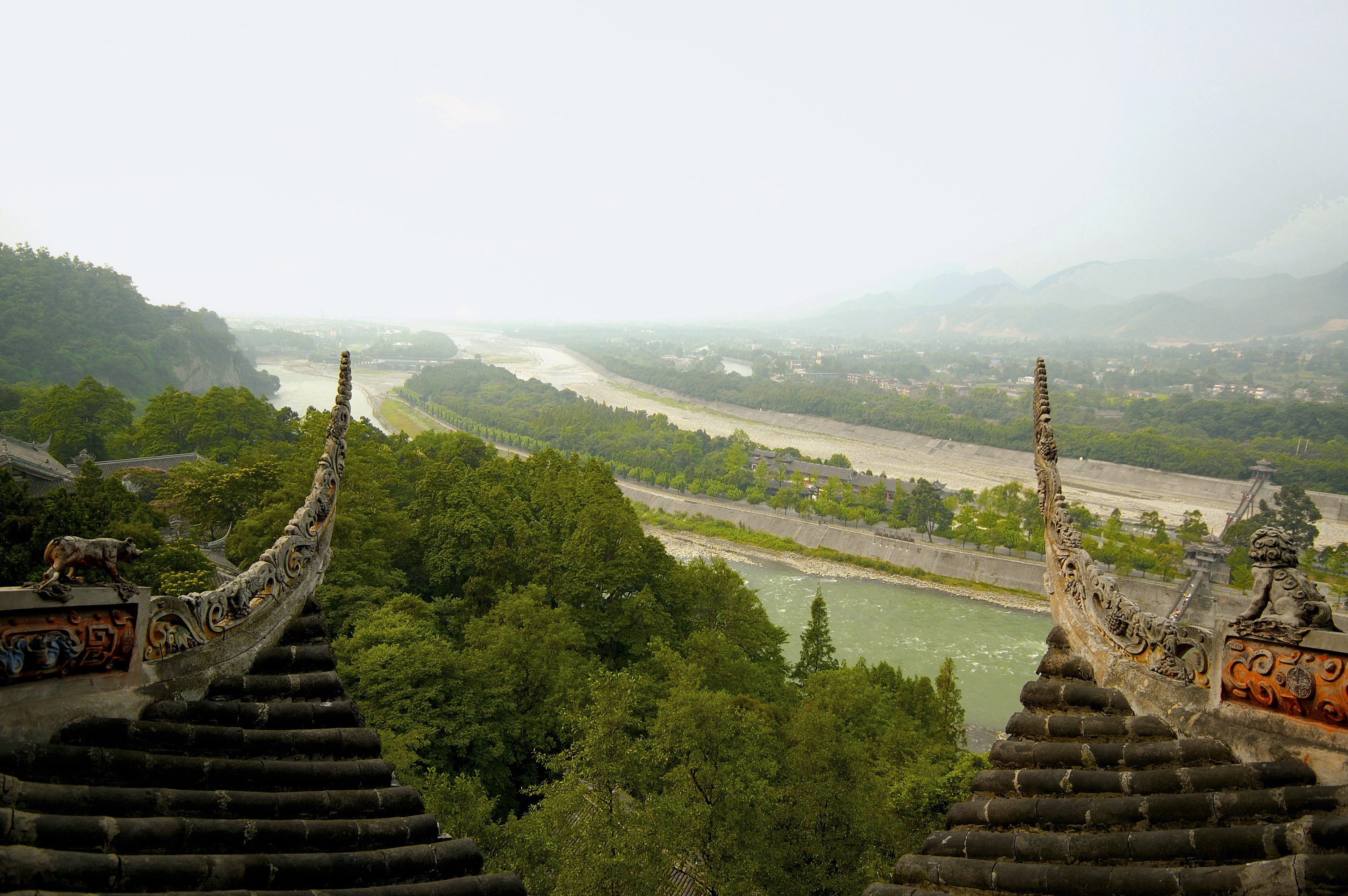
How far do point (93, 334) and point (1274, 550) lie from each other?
74.5 m

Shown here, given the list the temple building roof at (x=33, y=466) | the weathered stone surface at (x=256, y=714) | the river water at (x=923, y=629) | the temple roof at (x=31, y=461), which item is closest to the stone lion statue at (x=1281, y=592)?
the weathered stone surface at (x=256, y=714)

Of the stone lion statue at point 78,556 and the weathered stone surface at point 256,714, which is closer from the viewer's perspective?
the stone lion statue at point 78,556

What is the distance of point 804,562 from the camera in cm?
4444

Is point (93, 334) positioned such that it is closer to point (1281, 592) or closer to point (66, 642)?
point (66, 642)

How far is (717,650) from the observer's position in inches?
769

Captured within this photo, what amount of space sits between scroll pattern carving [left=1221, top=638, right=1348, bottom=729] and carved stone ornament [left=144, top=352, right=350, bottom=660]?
6.00m

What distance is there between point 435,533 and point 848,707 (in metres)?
13.4

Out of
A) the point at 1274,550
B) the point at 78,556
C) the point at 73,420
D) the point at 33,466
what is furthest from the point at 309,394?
the point at 1274,550

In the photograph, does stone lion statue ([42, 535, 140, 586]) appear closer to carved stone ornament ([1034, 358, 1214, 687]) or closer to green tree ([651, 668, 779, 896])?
carved stone ornament ([1034, 358, 1214, 687])

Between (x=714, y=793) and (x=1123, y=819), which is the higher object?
(x=1123, y=819)

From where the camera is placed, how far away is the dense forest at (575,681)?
11484mm

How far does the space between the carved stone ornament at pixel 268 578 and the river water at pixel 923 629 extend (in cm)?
2291

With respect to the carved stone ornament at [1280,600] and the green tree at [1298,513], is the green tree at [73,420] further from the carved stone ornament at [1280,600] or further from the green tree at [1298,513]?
the green tree at [1298,513]

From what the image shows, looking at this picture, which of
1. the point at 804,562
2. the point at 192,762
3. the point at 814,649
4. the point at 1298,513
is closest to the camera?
the point at 192,762
